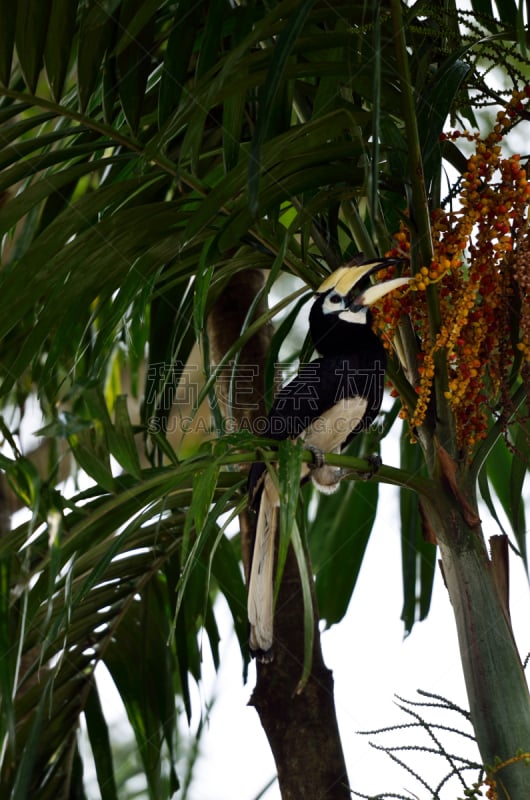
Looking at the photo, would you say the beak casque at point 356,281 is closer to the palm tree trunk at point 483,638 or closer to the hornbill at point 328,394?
the hornbill at point 328,394

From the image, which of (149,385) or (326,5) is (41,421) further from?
(326,5)

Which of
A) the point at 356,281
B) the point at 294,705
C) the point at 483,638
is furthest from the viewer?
the point at 294,705

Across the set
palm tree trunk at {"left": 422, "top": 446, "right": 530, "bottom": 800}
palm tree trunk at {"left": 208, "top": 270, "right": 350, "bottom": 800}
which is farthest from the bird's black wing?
palm tree trunk at {"left": 422, "top": 446, "right": 530, "bottom": 800}

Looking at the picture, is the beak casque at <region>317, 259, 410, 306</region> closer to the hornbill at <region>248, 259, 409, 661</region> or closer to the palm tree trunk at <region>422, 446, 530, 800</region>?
the hornbill at <region>248, 259, 409, 661</region>

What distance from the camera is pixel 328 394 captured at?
1.64 metres

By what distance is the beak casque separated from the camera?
1.33 meters

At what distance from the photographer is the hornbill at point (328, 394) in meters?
1.49

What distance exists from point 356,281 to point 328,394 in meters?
0.27

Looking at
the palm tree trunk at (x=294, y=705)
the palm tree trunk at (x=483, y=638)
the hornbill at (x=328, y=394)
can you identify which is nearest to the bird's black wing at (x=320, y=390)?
the hornbill at (x=328, y=394)

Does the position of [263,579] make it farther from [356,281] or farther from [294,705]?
[356,281]

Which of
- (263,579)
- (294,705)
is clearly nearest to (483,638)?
(263,579)

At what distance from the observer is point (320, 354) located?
174 cm

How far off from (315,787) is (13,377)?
79 cm

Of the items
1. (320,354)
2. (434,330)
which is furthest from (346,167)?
(320,354)
